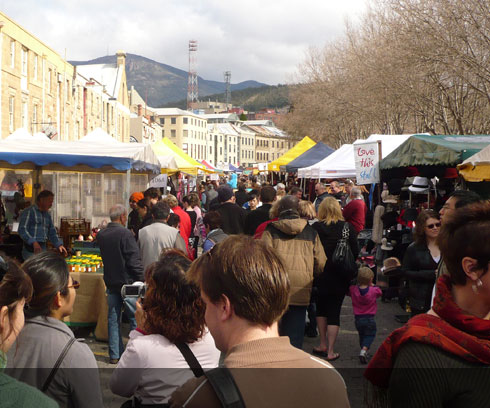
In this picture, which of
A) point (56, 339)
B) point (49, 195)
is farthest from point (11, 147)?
point (56, 339)

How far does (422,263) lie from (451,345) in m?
3.71

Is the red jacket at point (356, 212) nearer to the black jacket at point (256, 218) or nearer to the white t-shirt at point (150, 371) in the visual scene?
the black jacket at point (256, 218)

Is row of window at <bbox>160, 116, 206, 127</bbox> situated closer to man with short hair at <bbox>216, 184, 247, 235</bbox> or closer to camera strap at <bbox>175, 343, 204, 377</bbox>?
man with short hair at <bbox>216, 184, 247, 235</bbox>

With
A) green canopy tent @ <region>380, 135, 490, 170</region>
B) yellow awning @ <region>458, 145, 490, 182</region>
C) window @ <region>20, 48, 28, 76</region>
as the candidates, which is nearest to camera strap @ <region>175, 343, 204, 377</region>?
yellow awning @ <region>458, 145, 490, 182</region>

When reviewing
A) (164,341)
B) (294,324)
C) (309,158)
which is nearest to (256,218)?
(294,324)

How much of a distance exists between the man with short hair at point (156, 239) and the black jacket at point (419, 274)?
2.75 m

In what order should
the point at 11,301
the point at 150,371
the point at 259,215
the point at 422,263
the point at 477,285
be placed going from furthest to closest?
the point at 259,215 < the point at 422,263 < the point at 150,371 < the point at 11,301 < the point at 477,285

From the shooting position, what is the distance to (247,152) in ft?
485

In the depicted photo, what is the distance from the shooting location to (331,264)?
639cm

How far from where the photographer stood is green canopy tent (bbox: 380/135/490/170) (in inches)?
300

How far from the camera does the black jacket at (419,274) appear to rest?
507 centimetres

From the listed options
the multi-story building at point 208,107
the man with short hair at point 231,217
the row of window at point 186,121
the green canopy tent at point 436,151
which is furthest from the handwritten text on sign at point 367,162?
the multi-story building at point 208,107

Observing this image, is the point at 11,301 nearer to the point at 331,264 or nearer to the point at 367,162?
the point at 331,264

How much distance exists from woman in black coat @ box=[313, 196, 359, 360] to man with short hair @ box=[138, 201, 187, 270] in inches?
68.3
